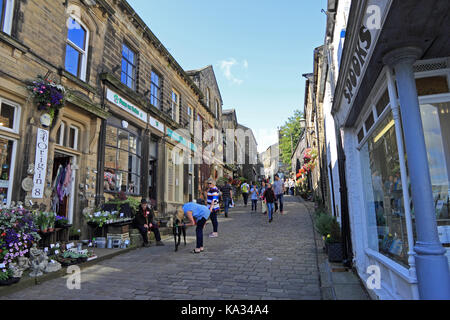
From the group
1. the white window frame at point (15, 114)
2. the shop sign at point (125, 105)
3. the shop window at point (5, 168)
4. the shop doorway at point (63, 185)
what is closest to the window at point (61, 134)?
the shop doorway at point (63, 185)

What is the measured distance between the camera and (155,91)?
12.6m

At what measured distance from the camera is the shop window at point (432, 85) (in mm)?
3059

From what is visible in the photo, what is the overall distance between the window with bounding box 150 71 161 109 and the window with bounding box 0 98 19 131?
21.3 feet

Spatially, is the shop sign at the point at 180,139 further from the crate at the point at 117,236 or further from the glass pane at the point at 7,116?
the glass pane at the point at 7,116

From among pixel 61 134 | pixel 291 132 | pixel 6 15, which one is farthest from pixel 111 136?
pixel 291 132

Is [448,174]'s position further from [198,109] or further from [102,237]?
[198,109]

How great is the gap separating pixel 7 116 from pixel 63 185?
217 centimetres

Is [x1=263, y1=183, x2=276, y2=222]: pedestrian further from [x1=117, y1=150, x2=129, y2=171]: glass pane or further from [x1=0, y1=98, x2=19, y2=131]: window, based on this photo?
[x1=0, y1=98, x2=19, y2=131]: window

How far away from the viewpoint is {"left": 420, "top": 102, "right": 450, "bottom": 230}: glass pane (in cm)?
312

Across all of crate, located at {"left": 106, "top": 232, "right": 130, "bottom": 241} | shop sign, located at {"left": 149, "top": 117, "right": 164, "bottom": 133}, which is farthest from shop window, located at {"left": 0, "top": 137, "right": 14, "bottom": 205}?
shop sign, located at {"left": 149, "top": 117, "right": 164, "bottom": 133}

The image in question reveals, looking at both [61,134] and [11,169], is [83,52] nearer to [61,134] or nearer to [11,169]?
[61,134]

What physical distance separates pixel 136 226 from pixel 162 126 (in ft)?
19.5

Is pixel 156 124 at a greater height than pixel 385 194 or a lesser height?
greater
